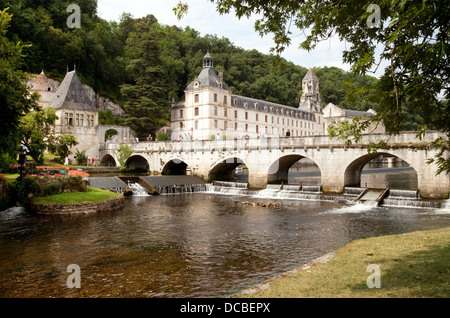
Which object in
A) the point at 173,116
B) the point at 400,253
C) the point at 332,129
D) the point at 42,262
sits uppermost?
the point at 173,116

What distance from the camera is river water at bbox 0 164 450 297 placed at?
1052cm

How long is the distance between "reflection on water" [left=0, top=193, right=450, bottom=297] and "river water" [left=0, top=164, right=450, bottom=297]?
0.12 feet

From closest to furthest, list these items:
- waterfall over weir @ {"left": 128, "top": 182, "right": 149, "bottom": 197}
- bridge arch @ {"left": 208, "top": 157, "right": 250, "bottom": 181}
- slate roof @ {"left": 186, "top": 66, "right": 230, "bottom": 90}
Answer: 1. waterfall over weir @ {"left": 128, "top": 182, "right": 149, "bottom": 197}
2. bridge arch @ {"left": 208, "top": 157, "right": 250, "bottom": 181}
3. slate roof @ {"left": 186, "top": 66, "right": 230, "bottom": 90}

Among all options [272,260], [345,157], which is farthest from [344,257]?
[345,157]

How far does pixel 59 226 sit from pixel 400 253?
17.3 meters

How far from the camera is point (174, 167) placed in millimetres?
48625

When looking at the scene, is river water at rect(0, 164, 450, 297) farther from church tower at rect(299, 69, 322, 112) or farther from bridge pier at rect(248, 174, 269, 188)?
church tower at rect(299, 69, 322, 112)

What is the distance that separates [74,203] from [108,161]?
109 feet

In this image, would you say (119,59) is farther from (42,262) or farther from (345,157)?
(42,262)

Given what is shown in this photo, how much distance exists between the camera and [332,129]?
8.11m

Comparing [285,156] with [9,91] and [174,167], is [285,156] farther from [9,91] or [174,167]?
[9,91]

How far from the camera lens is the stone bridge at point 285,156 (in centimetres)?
2709

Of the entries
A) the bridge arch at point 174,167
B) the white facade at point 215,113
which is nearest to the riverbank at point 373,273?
the bridge arch at point 174,167

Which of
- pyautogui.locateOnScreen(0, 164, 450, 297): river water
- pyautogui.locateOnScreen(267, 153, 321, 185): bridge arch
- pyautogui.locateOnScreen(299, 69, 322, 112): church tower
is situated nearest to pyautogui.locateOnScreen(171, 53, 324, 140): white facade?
pyautogui.locateOnScreen(299, 69, 322, 112): church tower
